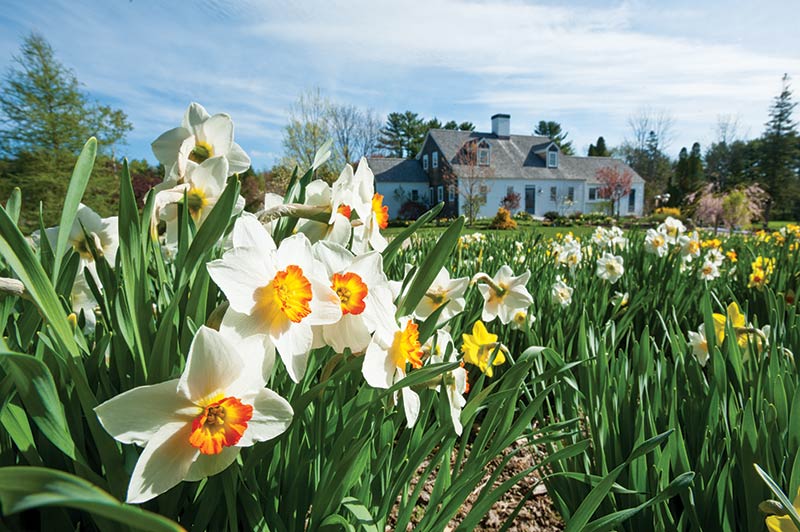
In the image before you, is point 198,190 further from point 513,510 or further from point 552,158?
point 552,158

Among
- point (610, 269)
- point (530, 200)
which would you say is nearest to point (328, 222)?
point (610, 269)

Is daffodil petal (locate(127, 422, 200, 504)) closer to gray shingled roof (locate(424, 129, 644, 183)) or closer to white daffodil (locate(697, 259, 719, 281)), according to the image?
white daffodil (locate(697, 259, 719, 281))

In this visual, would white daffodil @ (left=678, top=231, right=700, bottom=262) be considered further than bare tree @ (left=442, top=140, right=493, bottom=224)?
No

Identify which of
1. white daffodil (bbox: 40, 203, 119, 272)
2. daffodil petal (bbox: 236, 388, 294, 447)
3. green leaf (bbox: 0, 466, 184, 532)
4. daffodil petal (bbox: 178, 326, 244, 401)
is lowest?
daffodil petal (bbox: 236, 388, 294, 447)

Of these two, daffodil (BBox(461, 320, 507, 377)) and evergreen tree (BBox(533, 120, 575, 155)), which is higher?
evergreen tree (BBox(533, 120, 575, 155))

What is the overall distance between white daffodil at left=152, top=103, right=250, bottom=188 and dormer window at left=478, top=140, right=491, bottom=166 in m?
30.1

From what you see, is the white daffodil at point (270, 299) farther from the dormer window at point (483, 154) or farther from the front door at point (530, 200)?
the front door at point (530, 200)

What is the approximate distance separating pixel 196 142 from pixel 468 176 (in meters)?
28.4

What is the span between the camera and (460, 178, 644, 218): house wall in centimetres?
2992

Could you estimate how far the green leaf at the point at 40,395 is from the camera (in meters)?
0.48

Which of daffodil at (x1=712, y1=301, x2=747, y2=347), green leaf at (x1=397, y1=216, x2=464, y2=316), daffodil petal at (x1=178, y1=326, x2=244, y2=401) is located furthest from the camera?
daffodil at (x1=712, y1=301, x2=747, y2=347)

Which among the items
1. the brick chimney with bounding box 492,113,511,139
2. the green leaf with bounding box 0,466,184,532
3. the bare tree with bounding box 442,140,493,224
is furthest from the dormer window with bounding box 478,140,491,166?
the green leaf with bounding box 0,466,184,532

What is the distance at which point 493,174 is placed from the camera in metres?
29.3

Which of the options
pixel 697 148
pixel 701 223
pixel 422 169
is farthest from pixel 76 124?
pixel 697 148
